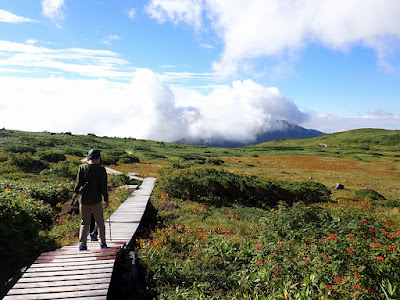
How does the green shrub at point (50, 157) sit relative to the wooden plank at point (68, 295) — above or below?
above

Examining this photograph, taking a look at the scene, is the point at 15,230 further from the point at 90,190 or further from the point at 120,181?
the point at 120,181

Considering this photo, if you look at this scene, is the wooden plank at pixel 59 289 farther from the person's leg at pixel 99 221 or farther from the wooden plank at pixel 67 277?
the person's leg at pixel 99 221

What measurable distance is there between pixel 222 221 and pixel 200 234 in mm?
2908

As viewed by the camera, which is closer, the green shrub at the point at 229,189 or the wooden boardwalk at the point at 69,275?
the wooden boardwalk at the point at 69,275

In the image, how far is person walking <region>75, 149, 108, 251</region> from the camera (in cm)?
654

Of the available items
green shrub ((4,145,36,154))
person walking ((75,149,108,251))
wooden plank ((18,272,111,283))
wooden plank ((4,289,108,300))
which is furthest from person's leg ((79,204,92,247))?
green shrub ((4,145,36,154))

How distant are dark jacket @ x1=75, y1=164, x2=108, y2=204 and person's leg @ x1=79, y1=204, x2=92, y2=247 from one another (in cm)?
19

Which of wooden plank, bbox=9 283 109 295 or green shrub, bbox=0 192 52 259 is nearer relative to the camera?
wooden plank, bbox=9 283 109 295

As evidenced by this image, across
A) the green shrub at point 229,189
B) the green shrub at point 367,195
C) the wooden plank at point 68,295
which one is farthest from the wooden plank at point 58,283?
the green shrub at point 367,195

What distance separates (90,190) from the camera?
6.55 meters

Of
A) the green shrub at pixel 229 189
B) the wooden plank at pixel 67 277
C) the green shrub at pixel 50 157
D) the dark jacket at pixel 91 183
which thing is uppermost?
the dark jacket at pixel 91 183

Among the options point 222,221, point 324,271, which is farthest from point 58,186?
point 324,271

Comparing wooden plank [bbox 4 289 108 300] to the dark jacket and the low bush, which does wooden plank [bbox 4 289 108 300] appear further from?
the dark jacket

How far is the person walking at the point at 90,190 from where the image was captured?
6.54m
